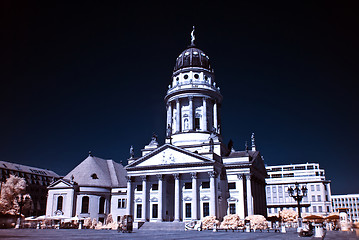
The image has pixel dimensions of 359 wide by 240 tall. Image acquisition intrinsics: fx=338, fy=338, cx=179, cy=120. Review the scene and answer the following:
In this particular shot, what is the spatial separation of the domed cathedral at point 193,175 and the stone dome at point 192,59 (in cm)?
563

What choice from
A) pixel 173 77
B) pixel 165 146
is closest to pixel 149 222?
pixel 165 146

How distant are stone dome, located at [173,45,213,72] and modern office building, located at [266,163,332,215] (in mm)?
37706

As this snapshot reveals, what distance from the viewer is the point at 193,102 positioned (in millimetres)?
66062

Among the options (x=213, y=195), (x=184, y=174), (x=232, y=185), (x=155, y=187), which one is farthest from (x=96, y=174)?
(x=232, y=185)

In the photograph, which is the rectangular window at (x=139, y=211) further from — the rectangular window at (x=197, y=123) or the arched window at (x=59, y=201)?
the rectangular window at (x=197, y=123)

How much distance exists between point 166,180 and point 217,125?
56.2ft

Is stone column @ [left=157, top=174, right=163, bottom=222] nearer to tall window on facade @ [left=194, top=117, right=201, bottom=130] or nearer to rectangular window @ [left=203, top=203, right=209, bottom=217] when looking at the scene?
rectangular window @ [left=203, top=203, right=209, bottom=217]

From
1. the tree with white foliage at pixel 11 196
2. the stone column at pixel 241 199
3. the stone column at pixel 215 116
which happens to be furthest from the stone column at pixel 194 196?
the tree with white foliage at pixel 11 196

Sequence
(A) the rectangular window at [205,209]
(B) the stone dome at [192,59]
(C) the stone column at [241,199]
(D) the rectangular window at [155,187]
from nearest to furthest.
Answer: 1. (A) the rectangular window at [205,209]
2. (C) the stone column at [241,199]
3. (D) the rectangular window at [155,187]
4. (B) the stone dome at [192,59]

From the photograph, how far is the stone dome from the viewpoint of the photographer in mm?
69312

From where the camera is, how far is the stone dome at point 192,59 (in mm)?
69312

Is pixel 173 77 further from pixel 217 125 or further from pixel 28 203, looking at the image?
pixel 28 203

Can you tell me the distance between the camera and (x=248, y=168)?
55531 millimetres

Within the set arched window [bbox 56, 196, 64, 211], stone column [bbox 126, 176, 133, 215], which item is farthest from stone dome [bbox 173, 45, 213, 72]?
arched window [bbox 56, 196, 64, 211]
